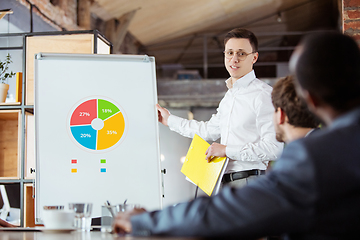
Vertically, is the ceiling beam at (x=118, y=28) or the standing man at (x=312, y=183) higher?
the ceiling beam at (x=118, y=28)

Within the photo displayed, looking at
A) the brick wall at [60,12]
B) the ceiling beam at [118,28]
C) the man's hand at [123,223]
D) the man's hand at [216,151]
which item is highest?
the ceiling beam at [118,28]

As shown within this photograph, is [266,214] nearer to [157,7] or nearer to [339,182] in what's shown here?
[339,182]

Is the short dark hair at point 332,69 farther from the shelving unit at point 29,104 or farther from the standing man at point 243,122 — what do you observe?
the shelving unit at point 29,104

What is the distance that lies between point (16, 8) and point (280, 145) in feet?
10.4

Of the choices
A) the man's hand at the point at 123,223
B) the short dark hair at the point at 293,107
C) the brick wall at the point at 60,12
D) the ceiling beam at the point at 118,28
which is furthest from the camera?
the ceiling beam at the point at 118,28

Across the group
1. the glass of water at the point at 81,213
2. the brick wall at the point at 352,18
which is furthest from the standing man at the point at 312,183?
the brick wall at the point at 352,18

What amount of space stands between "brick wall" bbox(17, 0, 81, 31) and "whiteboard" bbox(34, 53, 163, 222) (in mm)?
2400

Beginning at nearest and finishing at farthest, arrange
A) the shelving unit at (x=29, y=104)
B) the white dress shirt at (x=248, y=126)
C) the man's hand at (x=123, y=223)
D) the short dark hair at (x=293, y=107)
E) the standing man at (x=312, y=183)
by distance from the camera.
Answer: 1. the standing man at (x=312, y=183)
2. the man's hand at (x=123, y=223)
3. the short dark hair at (x=293, y=107)
4. the white dress shirt at (x=248, y=126)
5. the shelving unit at (x=29, y=104)

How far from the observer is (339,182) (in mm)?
656

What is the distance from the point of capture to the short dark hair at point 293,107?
1137 millimetres

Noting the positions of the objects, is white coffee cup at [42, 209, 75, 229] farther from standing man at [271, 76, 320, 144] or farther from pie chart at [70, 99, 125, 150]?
standing man at [271, 76, 320, 144]

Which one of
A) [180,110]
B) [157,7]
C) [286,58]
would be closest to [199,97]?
[180,110]

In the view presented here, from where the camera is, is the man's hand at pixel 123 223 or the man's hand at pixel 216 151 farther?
the man's hand at pixel 216 151

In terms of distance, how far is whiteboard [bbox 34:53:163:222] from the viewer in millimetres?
1973
